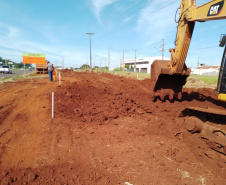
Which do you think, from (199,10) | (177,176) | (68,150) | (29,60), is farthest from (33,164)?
(29,60)

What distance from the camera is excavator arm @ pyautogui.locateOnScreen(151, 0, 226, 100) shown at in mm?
4309

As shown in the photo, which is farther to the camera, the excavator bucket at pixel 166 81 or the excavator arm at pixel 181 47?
the excavator bucket at pixel 166 81

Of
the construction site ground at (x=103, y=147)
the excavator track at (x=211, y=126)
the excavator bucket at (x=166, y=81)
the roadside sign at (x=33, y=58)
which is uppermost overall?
the roadside sign at (x=33, y=58)

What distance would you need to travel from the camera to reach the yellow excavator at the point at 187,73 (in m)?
3.86

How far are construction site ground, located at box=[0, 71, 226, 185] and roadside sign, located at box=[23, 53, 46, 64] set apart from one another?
20.0 m

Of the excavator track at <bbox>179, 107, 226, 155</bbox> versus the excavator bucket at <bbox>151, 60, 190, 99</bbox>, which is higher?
the excavator bucket at <bbox>151, 60, 190, 99</bbox>

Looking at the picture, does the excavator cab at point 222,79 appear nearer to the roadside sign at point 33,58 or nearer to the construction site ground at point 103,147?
the construction site ground at point 103,147

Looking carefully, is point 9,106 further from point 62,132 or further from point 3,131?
point 62,132

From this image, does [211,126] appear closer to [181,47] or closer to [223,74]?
[223,74]

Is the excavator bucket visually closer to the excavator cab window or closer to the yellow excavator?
the yellow excavator

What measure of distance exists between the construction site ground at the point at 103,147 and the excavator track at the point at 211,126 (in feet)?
0.68

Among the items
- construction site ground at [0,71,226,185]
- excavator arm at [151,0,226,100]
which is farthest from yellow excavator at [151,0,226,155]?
construction site ground at [0,71,226,185]

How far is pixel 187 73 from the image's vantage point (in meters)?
6.31

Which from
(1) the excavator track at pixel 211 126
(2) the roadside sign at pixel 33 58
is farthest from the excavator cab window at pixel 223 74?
(2) the roadside sign at pixel 33 58
